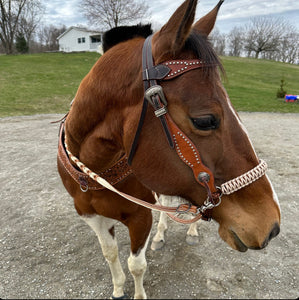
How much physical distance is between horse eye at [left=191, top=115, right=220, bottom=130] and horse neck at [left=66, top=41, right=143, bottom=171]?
0.35 meters

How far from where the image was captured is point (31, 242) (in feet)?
11.4

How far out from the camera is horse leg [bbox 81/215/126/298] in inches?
94.7

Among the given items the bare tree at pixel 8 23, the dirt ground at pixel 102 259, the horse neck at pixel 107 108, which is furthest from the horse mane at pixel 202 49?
the bare tree at pixel 8 23

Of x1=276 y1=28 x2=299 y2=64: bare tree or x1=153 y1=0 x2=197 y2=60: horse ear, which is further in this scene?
x1=276 y1=28 x2=299 y2=64: bare tree

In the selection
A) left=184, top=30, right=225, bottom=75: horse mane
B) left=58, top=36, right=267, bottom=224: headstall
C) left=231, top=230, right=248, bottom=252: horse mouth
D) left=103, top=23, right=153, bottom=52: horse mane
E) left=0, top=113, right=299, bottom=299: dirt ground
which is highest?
left=103, top=23, right=153, bottom=52: horse mane

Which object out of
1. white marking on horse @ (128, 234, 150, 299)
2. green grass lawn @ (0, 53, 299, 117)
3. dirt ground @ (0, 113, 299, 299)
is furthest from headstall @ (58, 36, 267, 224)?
green grass lawn @ (0, 53, 299, 117)

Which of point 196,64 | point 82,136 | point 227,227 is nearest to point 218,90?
point 196,64

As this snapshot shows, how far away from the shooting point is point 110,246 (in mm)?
2508

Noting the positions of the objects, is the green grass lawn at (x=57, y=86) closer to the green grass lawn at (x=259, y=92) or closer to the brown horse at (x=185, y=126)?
the green grass lawn at (x=259, y=92)

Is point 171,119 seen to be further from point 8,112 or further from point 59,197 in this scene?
point 8,112

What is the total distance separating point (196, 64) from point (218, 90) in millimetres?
189

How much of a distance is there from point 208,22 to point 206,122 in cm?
77

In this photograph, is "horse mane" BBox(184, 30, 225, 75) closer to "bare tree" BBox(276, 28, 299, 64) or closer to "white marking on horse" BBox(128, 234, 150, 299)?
"white marking on horse" BBox(128, 234, 150, 299)

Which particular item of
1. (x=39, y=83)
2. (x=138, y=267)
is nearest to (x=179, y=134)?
(x=138, y=267)
